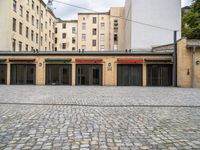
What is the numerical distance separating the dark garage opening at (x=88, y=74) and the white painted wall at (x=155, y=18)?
10.3 m

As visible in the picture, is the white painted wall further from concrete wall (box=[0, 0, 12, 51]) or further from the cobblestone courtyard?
the cobblestone courtyard

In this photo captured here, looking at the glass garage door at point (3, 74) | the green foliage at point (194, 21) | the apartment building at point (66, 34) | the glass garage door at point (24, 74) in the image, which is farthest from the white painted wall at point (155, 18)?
the apartment building at point (66, 34)

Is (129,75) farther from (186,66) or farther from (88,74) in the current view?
(186,66)

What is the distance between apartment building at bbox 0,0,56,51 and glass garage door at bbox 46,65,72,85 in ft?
33.4

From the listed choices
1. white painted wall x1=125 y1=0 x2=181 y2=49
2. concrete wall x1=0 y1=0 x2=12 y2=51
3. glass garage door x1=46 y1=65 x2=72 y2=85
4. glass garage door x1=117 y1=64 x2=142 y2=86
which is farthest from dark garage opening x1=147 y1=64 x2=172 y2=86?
concrete wall x1=0 y1=0 x2=12 y2=51

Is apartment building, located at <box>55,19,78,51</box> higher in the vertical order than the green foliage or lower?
higher

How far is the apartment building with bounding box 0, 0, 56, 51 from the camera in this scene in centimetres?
2972

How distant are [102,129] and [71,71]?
60.2 feet

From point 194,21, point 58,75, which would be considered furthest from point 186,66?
point 58,75

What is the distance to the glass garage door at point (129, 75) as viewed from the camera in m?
22.8

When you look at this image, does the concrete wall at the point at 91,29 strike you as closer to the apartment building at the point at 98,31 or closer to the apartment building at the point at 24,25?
the apartment building at the point at 98,31

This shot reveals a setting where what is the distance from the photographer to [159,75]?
74.7 ft

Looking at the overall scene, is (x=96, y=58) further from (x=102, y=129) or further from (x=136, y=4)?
(x=102, y=129)

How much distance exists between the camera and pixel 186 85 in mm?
20641
